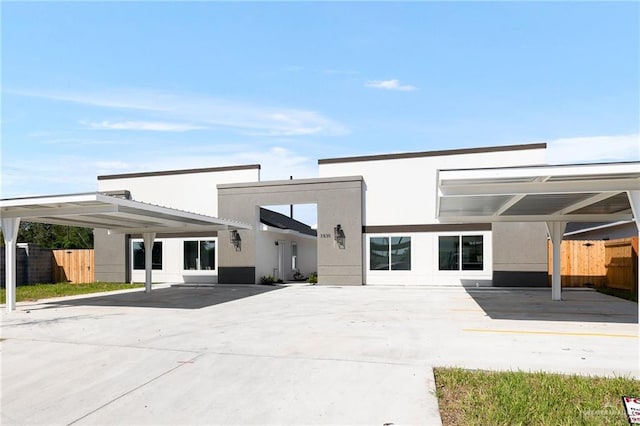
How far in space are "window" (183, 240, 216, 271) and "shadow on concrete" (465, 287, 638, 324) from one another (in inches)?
477

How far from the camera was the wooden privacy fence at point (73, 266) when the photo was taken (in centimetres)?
2428

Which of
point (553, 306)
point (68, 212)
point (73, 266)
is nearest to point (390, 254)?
point (553, 306)

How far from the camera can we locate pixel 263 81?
13039 millimetres

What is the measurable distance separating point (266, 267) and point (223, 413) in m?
17.6

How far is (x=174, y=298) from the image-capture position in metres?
15.6

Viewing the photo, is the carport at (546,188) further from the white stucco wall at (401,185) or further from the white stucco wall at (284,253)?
the white stucco wall at (284,253)

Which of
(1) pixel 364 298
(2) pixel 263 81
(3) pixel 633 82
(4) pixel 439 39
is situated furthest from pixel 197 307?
(3) pixel 633 82

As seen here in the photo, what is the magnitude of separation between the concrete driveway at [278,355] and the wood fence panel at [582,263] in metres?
5.17

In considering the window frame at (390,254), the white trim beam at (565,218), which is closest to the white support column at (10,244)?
the window frame at (390,254)

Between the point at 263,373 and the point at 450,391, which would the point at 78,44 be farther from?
the point at 450,391

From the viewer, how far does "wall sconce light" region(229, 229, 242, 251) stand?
2119cm

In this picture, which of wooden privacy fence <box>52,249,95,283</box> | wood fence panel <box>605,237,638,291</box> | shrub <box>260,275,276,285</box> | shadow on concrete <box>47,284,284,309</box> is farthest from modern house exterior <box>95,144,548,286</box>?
shadow on concrete <box>47,284,284,309</box>

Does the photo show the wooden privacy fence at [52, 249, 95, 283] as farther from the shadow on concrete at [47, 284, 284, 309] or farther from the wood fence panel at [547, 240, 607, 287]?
the wood fence panel at [547, 240, 607, 287]

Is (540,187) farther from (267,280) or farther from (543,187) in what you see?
(267,280)
